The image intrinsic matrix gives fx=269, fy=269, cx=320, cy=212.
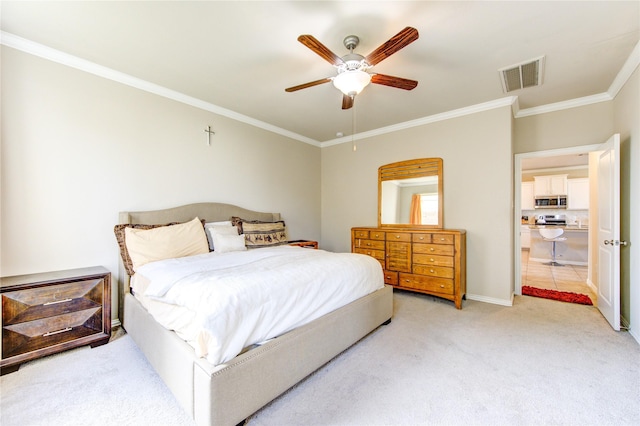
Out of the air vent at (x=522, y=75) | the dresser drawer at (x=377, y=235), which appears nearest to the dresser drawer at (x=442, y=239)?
the dresser drawer at (x=377, y=235)

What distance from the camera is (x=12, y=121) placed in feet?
7.67

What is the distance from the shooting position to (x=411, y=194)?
436cm

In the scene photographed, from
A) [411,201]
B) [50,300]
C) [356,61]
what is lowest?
[50,300]

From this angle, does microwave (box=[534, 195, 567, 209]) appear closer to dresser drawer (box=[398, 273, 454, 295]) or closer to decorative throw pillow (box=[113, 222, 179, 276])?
dresser drawer (box=[398, 273, 454, 295])

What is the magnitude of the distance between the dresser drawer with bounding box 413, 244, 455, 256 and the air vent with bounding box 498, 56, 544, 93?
202 cm

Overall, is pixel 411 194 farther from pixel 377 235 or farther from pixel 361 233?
pixel 361 233

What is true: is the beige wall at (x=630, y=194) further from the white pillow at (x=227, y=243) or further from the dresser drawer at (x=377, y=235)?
the white pillow at (x=227, y=243)

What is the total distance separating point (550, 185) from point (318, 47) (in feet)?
27.0

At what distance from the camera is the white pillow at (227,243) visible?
10.1 ft

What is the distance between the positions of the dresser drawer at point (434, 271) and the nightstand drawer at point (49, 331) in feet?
11.9

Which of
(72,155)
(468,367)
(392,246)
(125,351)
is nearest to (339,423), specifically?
(468,367)

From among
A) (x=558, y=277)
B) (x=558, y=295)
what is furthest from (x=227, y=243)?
(x=558, y=277)

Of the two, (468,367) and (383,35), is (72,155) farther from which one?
(468,367)

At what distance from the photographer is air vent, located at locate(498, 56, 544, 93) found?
8.77 ft
